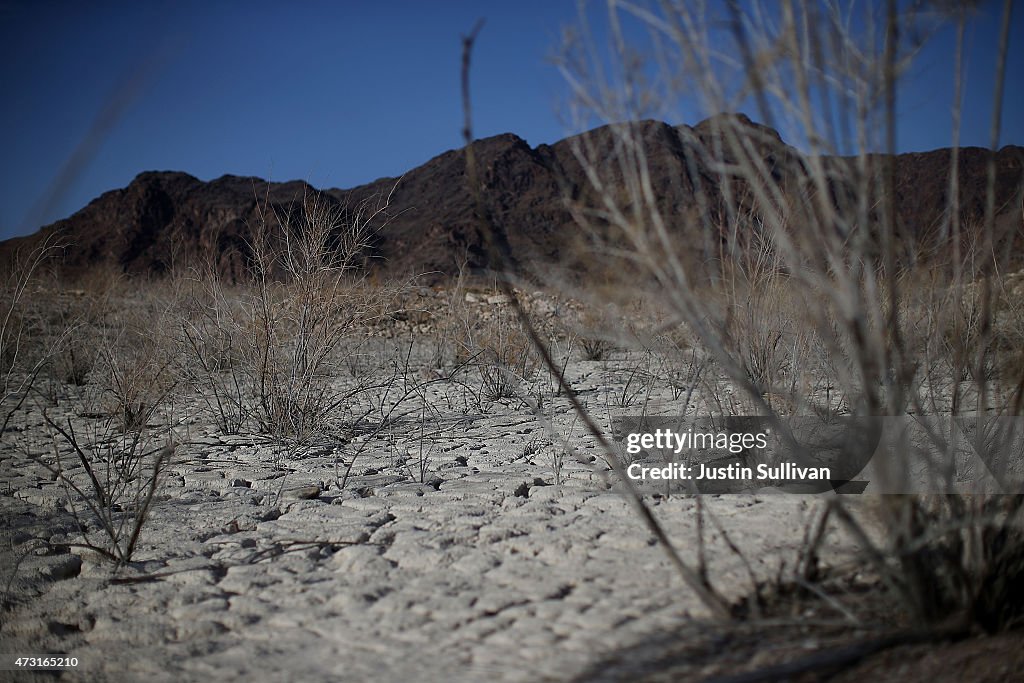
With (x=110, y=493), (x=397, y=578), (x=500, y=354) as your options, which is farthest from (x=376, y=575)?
(x=500, y=354)

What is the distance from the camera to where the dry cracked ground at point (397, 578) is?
5.08ft

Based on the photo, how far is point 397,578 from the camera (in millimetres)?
2012

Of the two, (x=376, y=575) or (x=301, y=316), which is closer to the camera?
(x=376, y=575)

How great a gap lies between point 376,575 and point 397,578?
0.23 ft

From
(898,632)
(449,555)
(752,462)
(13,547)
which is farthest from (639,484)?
(13,547)

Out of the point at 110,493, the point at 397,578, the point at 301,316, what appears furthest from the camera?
the point at 301,316

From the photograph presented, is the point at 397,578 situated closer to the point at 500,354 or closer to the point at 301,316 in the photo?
the point at 301,316

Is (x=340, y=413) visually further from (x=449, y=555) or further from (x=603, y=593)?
(x=603, y=593)

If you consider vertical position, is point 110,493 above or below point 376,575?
above

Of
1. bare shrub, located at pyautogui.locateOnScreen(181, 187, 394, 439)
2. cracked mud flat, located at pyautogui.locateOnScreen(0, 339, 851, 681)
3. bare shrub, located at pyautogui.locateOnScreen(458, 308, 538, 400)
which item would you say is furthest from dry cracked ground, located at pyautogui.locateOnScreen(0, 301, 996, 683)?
bare shrub, located at pyautogui.locateOnScreen(458, 308, 538, 400)

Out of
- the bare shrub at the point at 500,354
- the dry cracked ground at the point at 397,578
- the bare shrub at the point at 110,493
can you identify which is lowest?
the dry cracked ground at the point at 397,578

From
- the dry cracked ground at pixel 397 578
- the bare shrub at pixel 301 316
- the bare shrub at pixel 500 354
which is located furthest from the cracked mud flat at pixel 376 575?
the bare shrub at pixel 500 354

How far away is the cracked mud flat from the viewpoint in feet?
5.27

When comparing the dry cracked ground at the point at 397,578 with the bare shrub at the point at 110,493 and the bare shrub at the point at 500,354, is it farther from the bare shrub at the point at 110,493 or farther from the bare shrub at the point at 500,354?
the bare shrub at the point at 500,354
